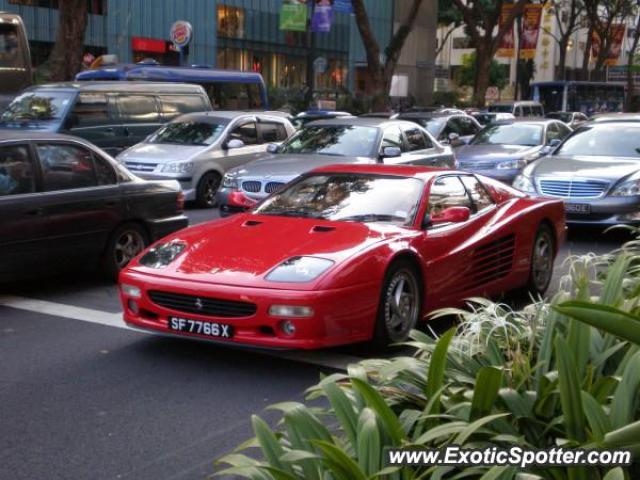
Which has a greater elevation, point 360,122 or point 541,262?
point 360,122

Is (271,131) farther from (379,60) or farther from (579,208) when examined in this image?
(379,60)

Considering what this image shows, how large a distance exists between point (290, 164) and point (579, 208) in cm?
391

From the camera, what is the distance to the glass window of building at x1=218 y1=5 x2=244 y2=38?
160 feet

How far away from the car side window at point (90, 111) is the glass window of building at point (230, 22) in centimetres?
3196

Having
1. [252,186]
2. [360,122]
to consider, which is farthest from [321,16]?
[252,186]

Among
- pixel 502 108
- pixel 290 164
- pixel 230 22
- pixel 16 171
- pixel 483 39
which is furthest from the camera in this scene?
pixel 230 22

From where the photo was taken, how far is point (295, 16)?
33.1 metres

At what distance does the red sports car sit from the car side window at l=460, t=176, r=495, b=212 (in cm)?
1

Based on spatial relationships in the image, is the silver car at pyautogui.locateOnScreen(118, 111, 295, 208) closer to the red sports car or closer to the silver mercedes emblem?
the red sports car

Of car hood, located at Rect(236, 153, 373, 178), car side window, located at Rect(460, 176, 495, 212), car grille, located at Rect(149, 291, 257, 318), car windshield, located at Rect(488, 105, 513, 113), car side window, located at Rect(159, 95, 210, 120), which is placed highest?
car side window, located at Rect(159, 95, 210, 120)

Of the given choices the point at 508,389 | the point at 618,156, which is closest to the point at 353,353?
the point at 508,389

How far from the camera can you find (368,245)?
655cm

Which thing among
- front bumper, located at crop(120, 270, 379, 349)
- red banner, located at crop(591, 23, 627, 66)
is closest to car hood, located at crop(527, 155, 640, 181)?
front bumper, located at crop(120, 270, 379, 349)

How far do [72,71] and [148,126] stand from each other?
552 cm
